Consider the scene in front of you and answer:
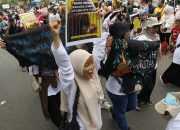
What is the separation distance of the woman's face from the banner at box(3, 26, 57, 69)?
107 cm

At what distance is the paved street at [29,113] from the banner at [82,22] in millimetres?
1972

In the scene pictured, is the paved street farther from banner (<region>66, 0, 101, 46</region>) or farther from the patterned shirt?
banner (<region>66, 0, 101, 46</region>)

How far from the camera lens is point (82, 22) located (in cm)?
411

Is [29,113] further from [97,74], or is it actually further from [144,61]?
[97,74]

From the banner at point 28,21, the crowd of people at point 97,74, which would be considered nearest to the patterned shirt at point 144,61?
the crowd of people at point 97,74

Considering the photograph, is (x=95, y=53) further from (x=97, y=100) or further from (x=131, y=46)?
(x=97, y=100)

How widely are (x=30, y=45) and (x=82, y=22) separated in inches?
41.0

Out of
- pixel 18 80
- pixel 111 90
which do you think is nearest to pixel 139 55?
pixel 111 90

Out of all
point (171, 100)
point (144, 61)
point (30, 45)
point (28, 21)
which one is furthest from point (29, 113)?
point (171, 100)

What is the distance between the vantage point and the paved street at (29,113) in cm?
592

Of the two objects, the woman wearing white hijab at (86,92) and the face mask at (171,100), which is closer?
the face mask at (171,100)

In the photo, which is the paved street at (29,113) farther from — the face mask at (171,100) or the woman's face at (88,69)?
the face mask at (171,100)

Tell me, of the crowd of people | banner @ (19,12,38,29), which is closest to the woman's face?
the crowd of people

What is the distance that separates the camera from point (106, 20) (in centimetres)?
621
